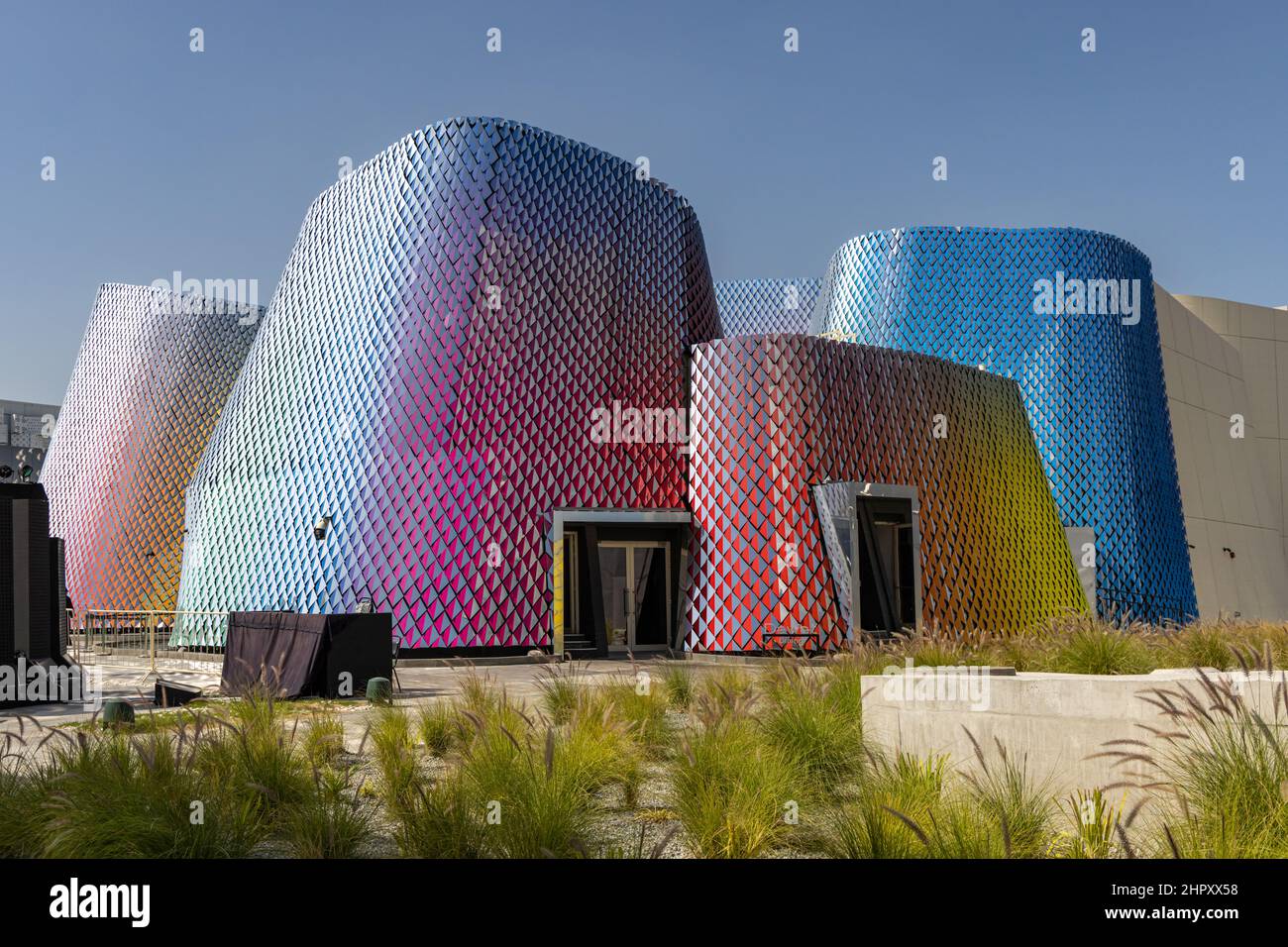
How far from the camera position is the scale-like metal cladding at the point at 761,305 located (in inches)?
1928

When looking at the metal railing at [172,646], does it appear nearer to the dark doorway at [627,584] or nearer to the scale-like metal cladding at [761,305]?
the dark doorway at [627,584]

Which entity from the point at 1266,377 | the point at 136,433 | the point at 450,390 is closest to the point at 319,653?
the point at 450,390

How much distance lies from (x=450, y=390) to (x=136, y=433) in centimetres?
2164

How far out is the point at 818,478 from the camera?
2353 centimetres

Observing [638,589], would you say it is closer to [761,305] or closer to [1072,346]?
[1072,346]

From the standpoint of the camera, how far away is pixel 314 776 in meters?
5.96

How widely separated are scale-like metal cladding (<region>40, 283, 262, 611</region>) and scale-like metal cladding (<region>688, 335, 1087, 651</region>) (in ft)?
76.7

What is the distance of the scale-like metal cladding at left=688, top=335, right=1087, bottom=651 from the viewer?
75.0ft

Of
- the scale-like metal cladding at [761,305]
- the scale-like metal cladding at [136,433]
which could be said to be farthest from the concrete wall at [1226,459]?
the scale-like metal cladding at [136,433]
